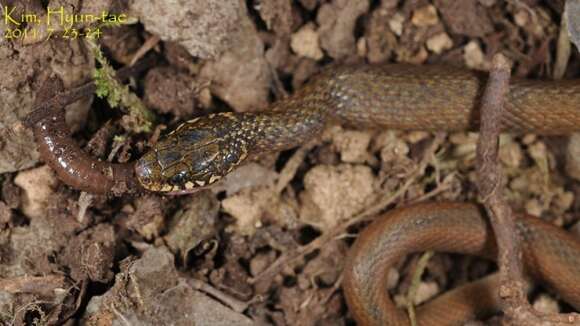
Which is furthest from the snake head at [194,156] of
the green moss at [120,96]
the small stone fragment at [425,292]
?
the small stone fragment at [425,292]

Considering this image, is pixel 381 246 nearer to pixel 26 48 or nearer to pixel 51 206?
pixel 51 206

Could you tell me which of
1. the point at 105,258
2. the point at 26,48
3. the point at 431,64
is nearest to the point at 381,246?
the point at 431,64

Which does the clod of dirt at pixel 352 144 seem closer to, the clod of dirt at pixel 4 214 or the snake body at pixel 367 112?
the snake body at pixel 367 112

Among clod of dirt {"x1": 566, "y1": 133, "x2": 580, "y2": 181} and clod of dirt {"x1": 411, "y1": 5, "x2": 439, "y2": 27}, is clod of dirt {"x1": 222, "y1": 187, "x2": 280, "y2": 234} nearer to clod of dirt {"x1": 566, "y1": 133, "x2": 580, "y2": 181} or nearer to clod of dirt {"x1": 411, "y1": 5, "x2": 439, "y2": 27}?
clod of dirt {"x1": 411, "y1": 5, "x2": 439, "y2": 27}

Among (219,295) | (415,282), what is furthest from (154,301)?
(415,282)

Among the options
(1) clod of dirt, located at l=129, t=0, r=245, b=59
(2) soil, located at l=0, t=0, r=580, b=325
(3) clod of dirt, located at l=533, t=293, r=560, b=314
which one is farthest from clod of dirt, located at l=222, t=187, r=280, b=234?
(3) clod of dirt, located at l=533, t=293, r=560, b=314

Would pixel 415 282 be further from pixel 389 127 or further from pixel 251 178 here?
pixel 251 178
